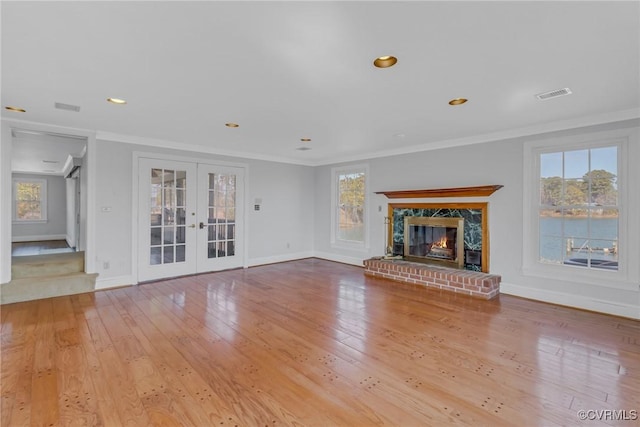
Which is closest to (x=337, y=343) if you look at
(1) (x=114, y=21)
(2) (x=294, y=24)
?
(2) (x=294, y=24)

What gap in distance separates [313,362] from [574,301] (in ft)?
11.9

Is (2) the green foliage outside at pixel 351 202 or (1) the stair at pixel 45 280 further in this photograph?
(2) the green foliage outside at pixel 351 202

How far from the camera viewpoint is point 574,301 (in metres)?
3.92

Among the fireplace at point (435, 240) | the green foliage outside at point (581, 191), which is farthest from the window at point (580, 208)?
the fireplace at point (435, 240)

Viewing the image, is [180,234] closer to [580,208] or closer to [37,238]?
[580,208]

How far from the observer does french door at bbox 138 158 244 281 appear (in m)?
5.14

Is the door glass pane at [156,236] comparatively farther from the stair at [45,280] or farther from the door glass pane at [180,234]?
the stair at [45,280]

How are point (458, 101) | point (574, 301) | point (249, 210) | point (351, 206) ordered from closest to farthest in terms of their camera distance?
point (458, 101)
point (574, 301)
point (249, 210)
point (351, 206)

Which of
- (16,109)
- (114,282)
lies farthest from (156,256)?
(16,109)

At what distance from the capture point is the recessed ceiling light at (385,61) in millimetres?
2326

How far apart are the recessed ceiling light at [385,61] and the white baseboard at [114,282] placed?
16.1 feet

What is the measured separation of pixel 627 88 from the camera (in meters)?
2.87

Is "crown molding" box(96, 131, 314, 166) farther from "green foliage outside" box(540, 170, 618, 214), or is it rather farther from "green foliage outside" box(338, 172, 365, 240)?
"green foliage outside" box(540, 170, 618, 214)

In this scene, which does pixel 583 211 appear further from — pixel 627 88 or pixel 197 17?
pixel 197 17
